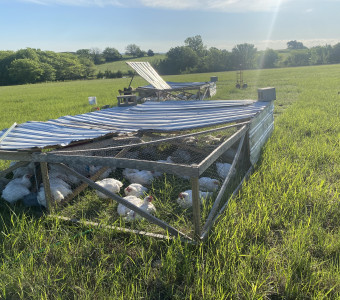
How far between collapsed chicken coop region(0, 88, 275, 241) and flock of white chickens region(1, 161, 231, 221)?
15 millimetres

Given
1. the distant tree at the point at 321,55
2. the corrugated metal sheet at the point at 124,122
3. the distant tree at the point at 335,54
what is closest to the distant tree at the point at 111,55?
the distant tree at the point at 321,55

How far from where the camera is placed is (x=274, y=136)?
582 centimetres

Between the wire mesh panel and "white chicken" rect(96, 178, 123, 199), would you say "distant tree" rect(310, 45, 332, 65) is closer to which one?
the wire mesh panel

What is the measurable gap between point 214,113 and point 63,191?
8.72 feet

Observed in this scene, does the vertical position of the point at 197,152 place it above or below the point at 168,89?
below

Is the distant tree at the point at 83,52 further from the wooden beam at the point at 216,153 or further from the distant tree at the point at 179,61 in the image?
the wooden beam at the point at 216,153

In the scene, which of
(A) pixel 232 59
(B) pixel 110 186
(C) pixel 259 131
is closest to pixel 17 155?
(B) pixel 110 186

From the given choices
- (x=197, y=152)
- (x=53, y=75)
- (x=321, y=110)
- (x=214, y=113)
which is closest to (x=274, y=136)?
(x=214, y=113)

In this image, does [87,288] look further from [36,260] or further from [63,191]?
[63,191]

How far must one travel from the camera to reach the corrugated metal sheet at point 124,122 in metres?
3.83

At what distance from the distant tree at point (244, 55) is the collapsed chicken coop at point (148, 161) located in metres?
55.7

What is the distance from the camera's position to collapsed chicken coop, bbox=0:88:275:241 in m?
2.80

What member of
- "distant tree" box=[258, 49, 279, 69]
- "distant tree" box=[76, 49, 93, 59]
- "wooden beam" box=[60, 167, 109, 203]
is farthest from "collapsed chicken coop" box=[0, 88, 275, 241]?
"distant tree" box=[76, 49, 93, 59]

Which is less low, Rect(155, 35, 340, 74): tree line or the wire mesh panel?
Rect(155, 35, 340, 74): tree line
